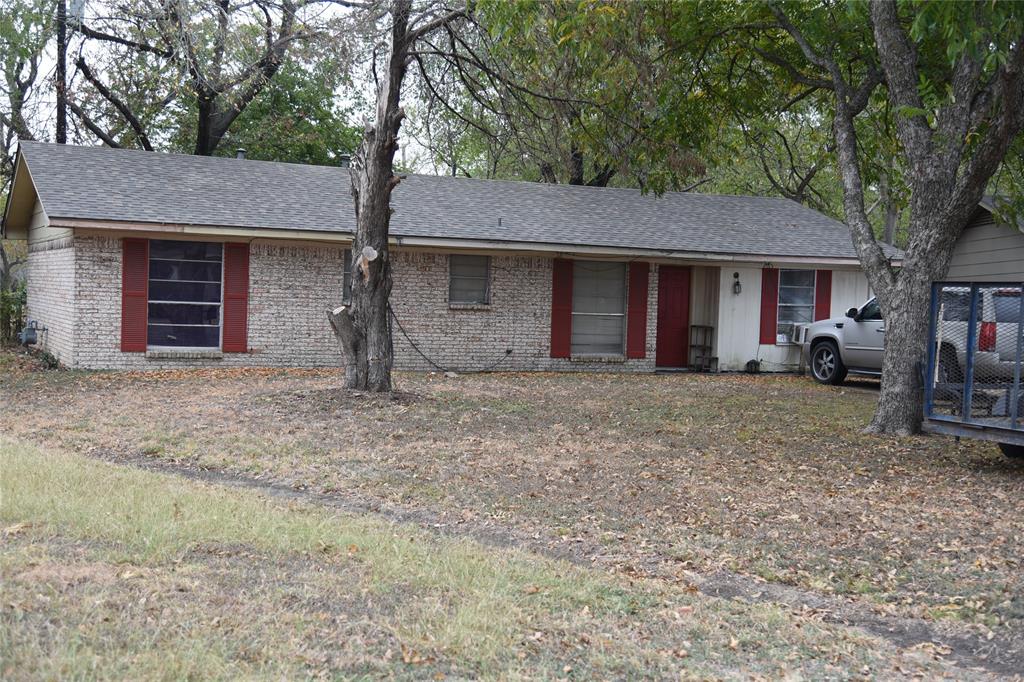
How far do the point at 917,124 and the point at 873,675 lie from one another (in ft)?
28.8

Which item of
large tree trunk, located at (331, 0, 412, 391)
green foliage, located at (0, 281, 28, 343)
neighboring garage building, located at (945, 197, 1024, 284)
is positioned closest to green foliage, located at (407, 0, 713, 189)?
large tree trunk, located at (331, 0, 412, 391)

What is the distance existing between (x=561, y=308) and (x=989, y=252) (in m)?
8.09

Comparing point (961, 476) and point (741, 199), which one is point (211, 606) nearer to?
point (961, 476)

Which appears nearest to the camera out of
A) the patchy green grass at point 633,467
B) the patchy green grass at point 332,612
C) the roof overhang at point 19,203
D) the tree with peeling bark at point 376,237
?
the patchy green grass at point 332,612

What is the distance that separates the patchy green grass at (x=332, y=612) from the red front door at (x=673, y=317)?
15411 mm

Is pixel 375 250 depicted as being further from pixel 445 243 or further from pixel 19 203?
pixel 19 203

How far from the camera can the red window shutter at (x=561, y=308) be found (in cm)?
2017

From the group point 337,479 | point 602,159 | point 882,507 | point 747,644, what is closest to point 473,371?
point 602,159

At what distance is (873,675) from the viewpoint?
4680 mm

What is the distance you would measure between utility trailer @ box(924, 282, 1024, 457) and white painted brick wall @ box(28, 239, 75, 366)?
1381 cm

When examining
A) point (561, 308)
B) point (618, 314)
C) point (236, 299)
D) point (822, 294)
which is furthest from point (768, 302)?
point (236, 299)

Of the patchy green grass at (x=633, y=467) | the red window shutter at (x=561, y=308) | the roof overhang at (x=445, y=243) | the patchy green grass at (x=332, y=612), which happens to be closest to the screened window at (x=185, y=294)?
the roof overhang at (x=445, y=243)

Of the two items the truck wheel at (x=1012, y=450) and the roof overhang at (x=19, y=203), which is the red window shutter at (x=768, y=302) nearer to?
the truck wheel at (x=1012, y=450)

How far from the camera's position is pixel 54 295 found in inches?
730
